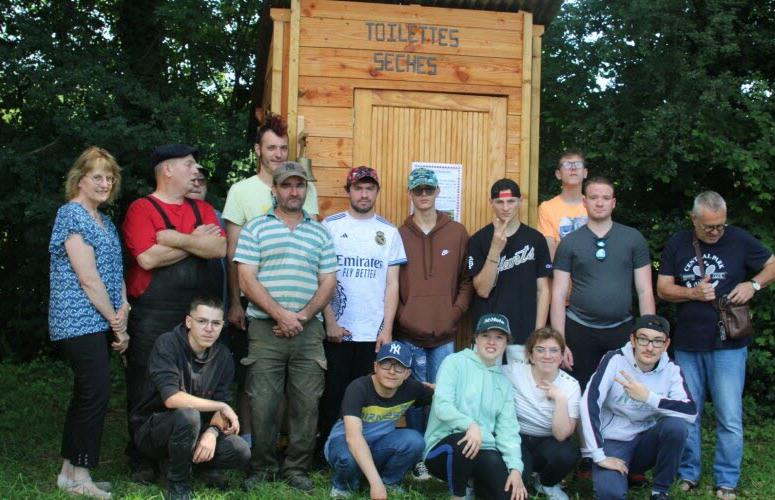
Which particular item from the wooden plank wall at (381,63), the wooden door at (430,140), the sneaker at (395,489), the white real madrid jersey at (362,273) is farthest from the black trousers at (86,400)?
the wooden door at (430,140)

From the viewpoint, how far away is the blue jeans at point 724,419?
580 cm

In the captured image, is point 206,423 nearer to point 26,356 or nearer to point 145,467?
point 145,467

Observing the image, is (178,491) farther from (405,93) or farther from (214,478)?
(405,93)

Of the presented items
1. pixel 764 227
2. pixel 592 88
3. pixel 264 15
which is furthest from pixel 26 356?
pixel 764 227

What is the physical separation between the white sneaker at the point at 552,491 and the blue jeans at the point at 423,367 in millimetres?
887

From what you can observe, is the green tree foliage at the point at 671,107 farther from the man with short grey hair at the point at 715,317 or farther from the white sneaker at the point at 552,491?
the white sneaker at the point at 552,491

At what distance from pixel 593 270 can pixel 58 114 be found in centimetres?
583

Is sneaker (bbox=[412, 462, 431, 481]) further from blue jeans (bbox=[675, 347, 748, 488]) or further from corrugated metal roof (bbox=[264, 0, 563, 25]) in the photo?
corrugated metal roof (bbox=[264, 0, 563, 25])

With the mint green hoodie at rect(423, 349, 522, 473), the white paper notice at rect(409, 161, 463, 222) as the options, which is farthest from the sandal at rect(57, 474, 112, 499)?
the white paper notice at rect(409, 161, 463, 222)

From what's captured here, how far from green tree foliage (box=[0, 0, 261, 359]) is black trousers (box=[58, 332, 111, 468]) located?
3.94 metres

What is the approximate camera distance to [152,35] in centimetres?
1058

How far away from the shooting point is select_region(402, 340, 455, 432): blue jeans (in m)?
5.85

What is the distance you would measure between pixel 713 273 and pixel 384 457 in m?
2.54

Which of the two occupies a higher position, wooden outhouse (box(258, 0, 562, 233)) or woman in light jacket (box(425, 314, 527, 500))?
wooden outhouse (box(258, 0, 562, 233))
